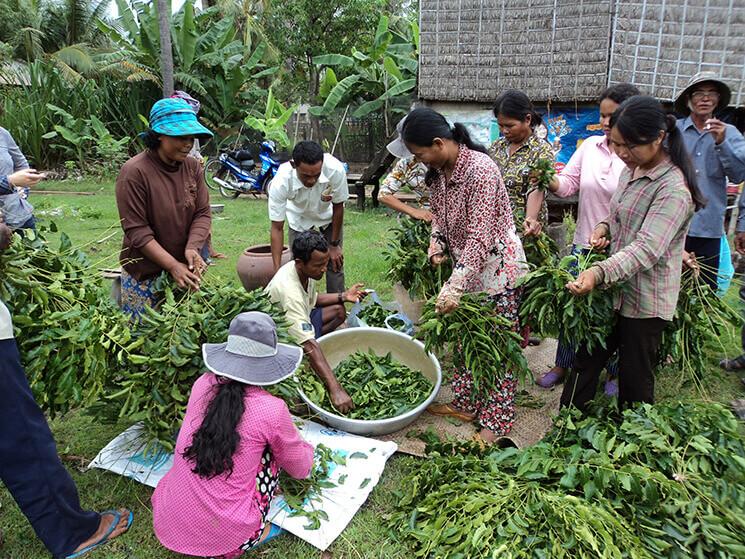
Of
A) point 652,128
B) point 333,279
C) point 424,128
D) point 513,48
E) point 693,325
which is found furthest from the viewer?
point 513,48

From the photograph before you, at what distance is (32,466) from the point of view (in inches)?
77.4

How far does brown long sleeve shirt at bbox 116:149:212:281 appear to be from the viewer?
→ 276 cm

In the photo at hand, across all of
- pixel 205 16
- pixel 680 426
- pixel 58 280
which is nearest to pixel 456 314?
pixel 680 426

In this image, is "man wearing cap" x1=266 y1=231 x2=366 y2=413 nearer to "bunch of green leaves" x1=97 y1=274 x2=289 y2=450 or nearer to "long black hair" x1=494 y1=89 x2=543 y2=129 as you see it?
"bunch of green leaves" x1=97 y1=274 x2=289 y2=450

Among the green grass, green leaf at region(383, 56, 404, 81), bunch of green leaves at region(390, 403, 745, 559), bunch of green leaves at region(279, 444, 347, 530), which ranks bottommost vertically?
the green grass

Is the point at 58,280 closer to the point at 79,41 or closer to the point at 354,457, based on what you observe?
the point at 354,457

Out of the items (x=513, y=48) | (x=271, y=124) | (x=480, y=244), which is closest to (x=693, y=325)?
(x=480, y=244)

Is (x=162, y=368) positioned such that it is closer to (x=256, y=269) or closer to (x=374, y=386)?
(x=374, y=386)

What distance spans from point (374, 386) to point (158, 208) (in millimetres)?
1652

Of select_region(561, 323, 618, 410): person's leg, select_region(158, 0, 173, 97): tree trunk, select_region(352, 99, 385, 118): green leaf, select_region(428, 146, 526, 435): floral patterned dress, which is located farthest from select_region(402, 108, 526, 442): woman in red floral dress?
select_region(158, 0, 173, 97): tree trunk

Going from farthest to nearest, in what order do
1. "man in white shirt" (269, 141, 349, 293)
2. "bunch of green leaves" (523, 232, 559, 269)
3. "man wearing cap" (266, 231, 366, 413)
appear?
1. "man in white shirt" (269, 141, 349, 293)
2. "bunch of green leaves" (523, 232, 559, 269)
3. "man wearing cap" (266, 231, 366, 413)

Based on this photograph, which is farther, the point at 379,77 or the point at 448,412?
the point at 379,77

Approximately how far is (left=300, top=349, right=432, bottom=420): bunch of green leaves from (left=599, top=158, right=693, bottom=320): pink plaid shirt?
52.4 inches

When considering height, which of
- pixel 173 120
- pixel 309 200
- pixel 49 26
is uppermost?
pixel 49 26
